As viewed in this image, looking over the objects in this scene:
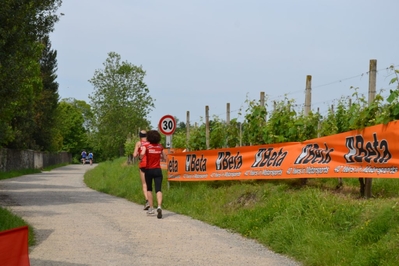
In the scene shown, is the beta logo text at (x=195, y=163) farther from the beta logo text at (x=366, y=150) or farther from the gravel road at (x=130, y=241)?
the beta logo text at (x=366, y=150)

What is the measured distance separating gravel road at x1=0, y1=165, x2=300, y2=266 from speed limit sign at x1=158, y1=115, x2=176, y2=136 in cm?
366

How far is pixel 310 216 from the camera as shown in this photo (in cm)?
1090

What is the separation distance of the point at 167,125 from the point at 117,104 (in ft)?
170

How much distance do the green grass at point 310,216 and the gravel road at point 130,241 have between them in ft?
1.13

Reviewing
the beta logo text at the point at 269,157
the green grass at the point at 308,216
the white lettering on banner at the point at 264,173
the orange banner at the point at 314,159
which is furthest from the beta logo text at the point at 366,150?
the white lettering on banner at the point at 264,173

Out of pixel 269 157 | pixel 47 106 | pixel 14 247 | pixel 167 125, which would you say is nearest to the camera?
pixel 14 247

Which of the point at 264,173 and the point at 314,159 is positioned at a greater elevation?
the point at 314,159

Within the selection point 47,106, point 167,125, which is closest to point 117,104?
point 47,106

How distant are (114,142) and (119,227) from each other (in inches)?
2318

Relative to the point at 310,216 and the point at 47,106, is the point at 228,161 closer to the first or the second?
the point at 310,216

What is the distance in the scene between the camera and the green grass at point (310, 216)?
347 inches

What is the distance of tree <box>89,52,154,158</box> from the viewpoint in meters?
69.6

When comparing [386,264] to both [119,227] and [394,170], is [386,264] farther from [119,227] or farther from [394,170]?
[119,227]

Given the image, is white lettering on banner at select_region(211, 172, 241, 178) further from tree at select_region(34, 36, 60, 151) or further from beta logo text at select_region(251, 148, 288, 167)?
tree at select_region(34, 36, 60, 151)
